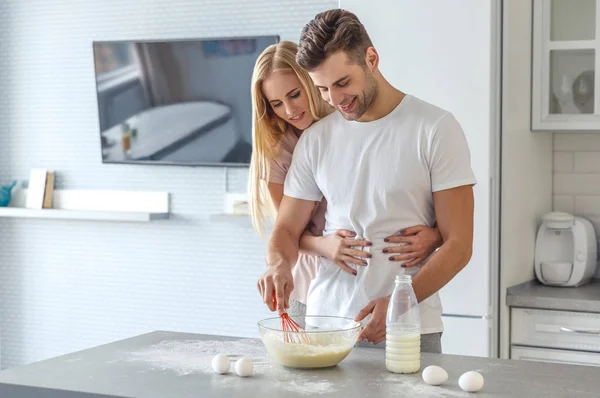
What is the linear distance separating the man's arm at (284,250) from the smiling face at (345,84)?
1.01 ft

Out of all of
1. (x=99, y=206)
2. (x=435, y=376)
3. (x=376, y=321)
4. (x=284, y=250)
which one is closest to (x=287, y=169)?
(x=284, y=250)

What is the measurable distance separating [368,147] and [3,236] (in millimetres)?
3165

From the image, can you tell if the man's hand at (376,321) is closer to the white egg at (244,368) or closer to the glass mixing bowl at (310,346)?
the glass mixing bowl at (310,346)

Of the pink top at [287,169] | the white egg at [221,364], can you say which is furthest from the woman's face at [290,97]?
the white egg at [221,364]

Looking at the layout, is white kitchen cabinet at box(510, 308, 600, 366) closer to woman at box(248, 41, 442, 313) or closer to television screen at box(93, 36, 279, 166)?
woman at box(248, 41, 442, 313)

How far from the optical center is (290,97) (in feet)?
8.03

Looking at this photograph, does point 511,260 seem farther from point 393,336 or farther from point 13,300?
point 13,300

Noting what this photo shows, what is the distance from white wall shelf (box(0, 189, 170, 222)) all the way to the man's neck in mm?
2173

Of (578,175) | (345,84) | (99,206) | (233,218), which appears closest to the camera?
(345,84)

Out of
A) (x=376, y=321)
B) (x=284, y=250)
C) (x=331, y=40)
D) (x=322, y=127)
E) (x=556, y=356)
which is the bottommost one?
(x=556, y=356)

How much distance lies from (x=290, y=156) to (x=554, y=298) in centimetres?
125

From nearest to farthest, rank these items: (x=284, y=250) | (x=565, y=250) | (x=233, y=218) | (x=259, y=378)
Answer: (x=259, y=378) → (x=284, y=250) → (x=565, y=250) → (x=233, y=218)

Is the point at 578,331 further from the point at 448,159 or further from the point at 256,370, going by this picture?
the point at 256,370

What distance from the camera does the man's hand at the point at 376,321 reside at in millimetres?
2107
